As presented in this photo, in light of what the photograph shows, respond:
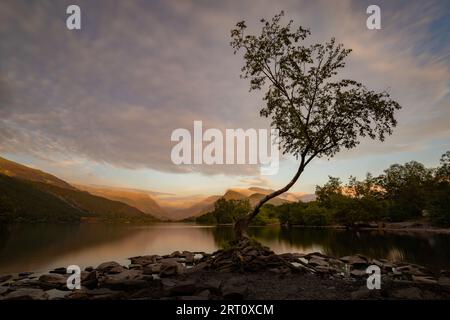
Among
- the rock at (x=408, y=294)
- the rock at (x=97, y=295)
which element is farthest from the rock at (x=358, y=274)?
the rock at (x=97, y=295)

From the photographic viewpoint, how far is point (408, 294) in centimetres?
1628

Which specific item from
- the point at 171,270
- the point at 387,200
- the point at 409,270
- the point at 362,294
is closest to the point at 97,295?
the point at 171,270

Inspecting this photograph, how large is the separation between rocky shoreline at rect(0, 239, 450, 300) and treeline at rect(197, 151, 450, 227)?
275 ft

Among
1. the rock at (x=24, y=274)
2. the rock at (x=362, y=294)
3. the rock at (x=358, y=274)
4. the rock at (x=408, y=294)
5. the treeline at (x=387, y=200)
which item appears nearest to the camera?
the rock at (x=408, y=294)

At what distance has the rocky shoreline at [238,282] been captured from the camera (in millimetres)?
16641

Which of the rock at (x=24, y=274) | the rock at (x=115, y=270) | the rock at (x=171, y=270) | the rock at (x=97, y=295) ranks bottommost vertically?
the rock at (x=24, y=274)

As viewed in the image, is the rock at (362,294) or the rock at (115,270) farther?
the rock at (115,270)

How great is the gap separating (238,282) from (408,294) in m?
9.38

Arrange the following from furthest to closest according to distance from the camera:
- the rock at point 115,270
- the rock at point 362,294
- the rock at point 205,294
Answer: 1. the rock at point 115,270
2. the rock at point 362,294
3. the rock at point 205,294

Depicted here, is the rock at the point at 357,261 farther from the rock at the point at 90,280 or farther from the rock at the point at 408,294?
the rock at the point at 90,280

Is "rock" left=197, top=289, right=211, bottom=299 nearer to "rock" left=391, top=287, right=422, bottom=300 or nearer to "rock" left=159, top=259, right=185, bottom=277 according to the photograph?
"rock" left=159, top=259, right=185, bottom=277

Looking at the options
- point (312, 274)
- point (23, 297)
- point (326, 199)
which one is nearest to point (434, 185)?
point (326, 199)

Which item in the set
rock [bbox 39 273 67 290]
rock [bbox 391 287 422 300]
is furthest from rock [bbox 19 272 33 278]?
rock [bbox 391 287 422 300]

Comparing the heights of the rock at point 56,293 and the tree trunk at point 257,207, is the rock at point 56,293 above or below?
below
